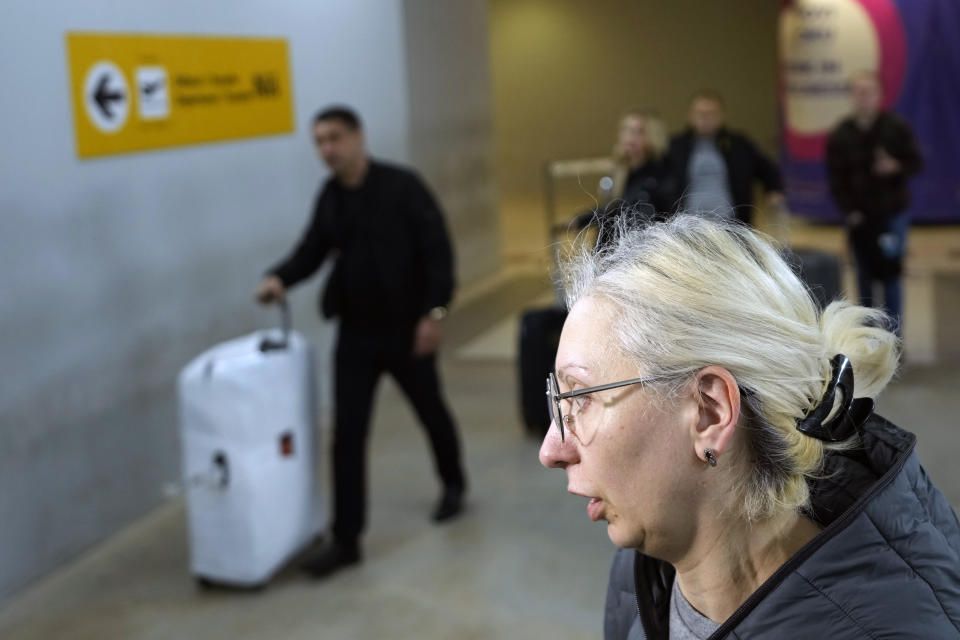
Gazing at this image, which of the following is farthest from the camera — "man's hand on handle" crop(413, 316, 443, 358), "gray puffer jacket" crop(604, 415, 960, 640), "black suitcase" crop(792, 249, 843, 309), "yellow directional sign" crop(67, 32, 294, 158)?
"black suitcase" crop(792, 249, 843, 309)

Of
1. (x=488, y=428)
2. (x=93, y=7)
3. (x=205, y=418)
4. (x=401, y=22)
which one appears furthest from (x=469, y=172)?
(x=205, y=418)

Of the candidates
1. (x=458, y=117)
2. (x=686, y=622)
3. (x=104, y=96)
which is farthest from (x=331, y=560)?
(x=458, y=117)

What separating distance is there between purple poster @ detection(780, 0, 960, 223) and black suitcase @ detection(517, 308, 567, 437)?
6954mm

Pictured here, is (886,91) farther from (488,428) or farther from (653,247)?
(653,247)

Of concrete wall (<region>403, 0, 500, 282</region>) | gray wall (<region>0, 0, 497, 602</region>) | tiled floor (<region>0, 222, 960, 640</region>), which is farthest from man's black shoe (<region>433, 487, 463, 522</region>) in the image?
concrete wall (<region>403, 0, 500, 282</region>)

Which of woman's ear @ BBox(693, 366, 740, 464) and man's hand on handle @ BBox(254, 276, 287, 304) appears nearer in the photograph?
woman's ear @ BBox(693, 366, 740, 464)

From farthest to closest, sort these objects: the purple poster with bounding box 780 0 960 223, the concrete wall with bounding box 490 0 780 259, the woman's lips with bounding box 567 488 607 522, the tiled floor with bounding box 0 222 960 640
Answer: the concrete wall with bounding box 490 0 780 259
the purple poster with bounding box 780 0 960 223
the tiled floor with bounding box 0 222 960 640
the woman's lips with bounding box 567 488 607 522

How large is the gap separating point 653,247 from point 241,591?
10.6 ft

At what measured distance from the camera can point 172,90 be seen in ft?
16.8

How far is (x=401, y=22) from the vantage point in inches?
306

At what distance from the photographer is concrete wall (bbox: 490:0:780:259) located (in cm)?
1616

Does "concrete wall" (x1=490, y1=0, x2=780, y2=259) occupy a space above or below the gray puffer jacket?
above

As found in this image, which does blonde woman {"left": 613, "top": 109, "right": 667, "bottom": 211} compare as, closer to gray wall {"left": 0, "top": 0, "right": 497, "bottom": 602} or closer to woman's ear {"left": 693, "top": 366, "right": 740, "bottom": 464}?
gray wall {"left": 0, "top": 0, "right": 497, "bottom": 602}

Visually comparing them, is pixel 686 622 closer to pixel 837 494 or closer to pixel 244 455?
pixel 837 494
